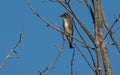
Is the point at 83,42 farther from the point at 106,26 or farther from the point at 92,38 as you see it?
the point at 106,26

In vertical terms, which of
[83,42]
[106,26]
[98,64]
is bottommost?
[98,64]

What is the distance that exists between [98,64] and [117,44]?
58cm

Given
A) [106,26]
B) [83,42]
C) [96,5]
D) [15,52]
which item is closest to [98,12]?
[96,5]

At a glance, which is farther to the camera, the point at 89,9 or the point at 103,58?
the point at 89,9

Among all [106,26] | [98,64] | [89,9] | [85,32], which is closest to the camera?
[98,64]

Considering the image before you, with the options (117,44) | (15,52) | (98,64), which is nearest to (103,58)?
(98,64)

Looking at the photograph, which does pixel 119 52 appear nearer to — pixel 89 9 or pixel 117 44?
pixel 117 44

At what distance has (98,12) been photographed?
3.15 meters

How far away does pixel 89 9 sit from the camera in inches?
133

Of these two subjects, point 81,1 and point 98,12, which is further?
point 81,1

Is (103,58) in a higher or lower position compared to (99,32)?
lower

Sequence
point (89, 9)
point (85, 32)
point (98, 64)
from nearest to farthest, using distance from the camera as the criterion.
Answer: point (98, 64), point (85, 32), point (89, 9)

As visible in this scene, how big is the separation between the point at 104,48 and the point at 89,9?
484 mm

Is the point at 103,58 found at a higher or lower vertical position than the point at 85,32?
lower
